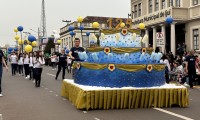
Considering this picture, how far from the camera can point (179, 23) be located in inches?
1235

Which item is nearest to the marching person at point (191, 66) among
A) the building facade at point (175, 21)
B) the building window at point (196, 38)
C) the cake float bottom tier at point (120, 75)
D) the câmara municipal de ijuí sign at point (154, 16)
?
the cake float bottom tier at point (120, 75)

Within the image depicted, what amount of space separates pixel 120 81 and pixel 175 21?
21785mm

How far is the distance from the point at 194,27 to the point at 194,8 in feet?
5.20

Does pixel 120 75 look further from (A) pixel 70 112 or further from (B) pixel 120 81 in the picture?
(A) pixel 70 112

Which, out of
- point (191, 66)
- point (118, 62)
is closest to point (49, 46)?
point (191, 66)

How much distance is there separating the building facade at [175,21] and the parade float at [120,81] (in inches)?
628

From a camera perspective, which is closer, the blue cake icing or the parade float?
the parade float

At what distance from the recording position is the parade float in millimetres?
9227

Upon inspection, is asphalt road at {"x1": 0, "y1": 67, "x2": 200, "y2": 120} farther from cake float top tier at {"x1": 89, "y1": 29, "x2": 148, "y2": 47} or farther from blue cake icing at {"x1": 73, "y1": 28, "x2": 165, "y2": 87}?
cake float top tier at {"x1": 89, "y1": 29, "x2": 148, "y2": 47}

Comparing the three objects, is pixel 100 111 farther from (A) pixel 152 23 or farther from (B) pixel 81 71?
(A) pixel 152 23

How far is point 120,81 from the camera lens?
31.6 ft

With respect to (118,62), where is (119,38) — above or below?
above

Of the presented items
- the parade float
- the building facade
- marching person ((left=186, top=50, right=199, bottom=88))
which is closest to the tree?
the building facade

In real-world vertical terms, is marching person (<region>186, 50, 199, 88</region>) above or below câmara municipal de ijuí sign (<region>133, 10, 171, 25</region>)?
below
